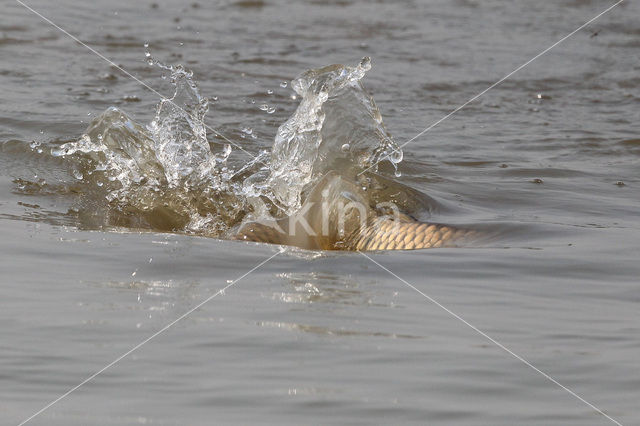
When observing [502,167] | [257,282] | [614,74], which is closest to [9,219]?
[257,282]

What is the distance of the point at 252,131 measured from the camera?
22.1 feet

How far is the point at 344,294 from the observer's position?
340 cm

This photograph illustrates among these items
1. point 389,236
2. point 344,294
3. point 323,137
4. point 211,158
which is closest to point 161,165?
point 211,158

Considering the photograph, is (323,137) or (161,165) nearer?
(161,165)

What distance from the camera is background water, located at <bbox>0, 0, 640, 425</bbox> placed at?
247 centimetres

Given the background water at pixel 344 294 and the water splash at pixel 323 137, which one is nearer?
the background water at pixel 344 294

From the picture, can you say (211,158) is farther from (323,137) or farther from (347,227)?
(347,227)

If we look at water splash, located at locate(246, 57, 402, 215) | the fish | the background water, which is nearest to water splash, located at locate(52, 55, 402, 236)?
water splash, located at locate(246, 57, 402, 215)

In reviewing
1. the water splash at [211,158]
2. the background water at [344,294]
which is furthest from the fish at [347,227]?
the background water at [344,294]

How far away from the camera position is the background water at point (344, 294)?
2.47 metres

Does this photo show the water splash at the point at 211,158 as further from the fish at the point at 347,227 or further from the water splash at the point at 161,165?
the fish at the point at 347,227

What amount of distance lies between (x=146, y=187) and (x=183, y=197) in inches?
7.9

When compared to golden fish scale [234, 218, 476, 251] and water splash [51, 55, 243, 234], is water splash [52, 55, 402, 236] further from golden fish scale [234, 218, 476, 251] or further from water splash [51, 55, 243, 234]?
golden fish scale [234, 218, 476, 251]

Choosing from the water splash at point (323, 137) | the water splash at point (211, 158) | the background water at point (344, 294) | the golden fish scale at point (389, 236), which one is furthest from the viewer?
the water splash at point (323, 137)
